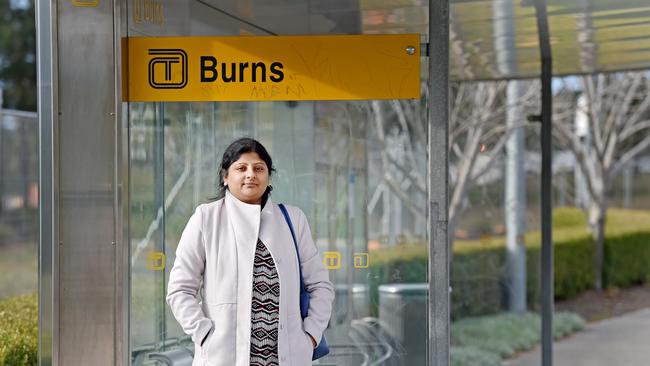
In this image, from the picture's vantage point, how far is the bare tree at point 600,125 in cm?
1625

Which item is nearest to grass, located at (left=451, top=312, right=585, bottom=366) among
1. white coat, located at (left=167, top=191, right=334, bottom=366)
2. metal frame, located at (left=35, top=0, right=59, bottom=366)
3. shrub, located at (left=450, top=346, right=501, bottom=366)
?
shrub, located at (left=450, top=346, right=501, bottom=366)

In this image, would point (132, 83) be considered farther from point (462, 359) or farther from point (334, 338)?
point (462, 359)

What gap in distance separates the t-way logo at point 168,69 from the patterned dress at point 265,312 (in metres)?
1.35

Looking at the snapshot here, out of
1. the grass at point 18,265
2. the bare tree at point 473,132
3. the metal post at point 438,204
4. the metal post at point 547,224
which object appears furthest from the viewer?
the grass at point 18,265

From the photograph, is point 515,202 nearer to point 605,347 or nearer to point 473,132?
point 473,132

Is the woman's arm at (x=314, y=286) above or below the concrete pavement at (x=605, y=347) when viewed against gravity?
above

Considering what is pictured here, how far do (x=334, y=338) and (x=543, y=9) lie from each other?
2.61 meters

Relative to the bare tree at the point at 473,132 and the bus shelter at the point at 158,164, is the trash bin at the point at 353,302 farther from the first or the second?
the bare tree at the point at 473,132

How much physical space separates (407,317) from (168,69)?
72.1 inches

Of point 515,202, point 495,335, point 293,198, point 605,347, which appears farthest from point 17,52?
point 293,198

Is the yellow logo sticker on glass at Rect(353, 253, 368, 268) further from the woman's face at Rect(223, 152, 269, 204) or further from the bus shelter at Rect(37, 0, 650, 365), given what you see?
the woman's face at Rect(223, 152, 269, 204)

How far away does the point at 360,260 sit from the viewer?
5.81 meters

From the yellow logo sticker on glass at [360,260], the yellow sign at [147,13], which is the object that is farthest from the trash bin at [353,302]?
the yellow sign at [147,13]

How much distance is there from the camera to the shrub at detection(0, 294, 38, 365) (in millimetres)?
6062
